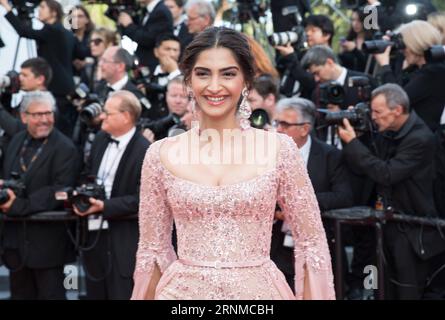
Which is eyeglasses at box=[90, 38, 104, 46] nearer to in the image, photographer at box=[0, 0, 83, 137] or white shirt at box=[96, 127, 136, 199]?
photographer at box=[0, 0, 83, 137]

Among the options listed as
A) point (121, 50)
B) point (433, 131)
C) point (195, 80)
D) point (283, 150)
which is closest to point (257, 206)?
point (283, 150)

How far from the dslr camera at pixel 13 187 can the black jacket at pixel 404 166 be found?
231 cm

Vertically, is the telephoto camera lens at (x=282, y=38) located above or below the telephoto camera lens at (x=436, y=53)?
above

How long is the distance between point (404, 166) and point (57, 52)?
3.93 m

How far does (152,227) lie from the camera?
3605 mm

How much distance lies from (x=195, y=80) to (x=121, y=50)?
4505 millimetres

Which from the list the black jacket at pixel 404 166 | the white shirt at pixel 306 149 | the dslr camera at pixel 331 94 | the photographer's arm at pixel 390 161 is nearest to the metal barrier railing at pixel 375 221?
the black jacket at pixel 404 166

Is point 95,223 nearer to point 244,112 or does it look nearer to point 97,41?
point 97,41

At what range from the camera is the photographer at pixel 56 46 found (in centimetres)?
859

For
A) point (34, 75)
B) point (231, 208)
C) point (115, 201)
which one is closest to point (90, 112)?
point (115, 201)

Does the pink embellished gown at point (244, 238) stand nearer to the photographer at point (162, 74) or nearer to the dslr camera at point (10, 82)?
the photographer at point (162, 74)

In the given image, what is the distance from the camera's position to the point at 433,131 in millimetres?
6820
